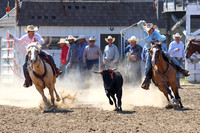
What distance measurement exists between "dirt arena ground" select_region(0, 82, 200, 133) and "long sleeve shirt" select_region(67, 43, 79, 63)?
5.39 metres

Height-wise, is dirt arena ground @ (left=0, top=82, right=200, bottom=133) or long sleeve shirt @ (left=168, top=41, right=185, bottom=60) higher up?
long sleeve shirt @ (left=168, top=41, right=185, bottom=60)

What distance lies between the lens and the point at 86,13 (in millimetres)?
20109

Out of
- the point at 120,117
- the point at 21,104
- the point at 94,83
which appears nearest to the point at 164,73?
the point at 120,117

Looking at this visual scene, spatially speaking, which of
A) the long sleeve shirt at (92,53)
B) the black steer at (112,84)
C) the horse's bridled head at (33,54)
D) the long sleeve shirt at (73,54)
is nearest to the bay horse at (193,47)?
the long sleeve shirt at (92,53)

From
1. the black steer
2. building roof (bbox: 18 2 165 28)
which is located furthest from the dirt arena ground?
building roof (bbox: 18 2 165 28)

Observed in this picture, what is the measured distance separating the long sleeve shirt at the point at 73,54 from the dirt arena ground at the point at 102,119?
5389 millimetres

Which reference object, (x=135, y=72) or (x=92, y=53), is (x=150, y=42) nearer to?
(x=135, y=72)

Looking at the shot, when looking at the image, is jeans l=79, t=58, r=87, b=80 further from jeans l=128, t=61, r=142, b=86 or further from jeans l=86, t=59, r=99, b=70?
jeans l=128, t=61, r=142, b=86

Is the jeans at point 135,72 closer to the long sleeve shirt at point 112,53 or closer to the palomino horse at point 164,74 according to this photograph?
the long sleeve shirt at point 112,53

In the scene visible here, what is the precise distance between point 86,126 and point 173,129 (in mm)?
1428

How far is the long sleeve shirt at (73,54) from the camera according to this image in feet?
53.8

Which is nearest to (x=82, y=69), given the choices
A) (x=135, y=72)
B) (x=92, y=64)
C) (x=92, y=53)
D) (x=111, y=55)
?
(x=92, y=64)

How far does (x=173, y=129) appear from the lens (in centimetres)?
751

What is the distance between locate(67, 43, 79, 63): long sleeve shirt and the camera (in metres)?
16.4
